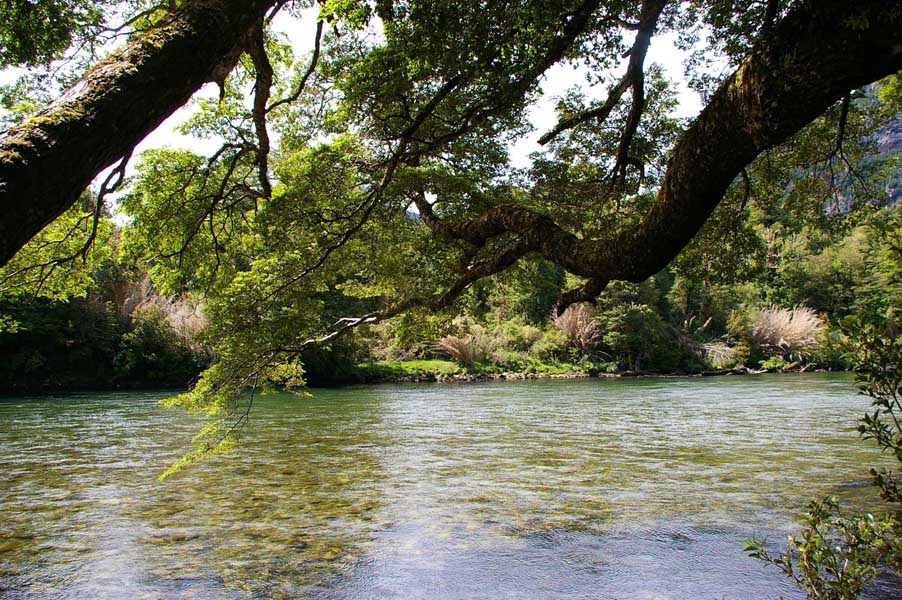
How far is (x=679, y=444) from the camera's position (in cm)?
1048

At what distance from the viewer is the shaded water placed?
4.61m

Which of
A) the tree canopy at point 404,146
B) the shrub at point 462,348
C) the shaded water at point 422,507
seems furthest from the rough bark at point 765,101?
the shrub at point 462,348

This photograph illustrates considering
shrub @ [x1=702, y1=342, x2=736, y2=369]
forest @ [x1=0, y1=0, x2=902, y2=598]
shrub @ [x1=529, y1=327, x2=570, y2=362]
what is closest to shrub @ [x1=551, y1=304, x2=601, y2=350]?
shrub @ [x1=529, y1=327, x2=570, y2=362]

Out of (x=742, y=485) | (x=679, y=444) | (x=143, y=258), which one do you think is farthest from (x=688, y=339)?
(x=143, y=258)

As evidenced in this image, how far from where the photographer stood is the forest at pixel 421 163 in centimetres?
240

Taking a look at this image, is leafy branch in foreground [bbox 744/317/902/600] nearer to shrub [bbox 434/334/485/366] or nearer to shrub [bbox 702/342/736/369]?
shrub [bbox 434/334/485/366]

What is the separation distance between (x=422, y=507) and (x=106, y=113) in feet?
17.2

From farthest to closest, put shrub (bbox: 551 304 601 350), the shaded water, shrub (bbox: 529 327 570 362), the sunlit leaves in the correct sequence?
shrub (bbox: 529 327 570 362), shrub (bbox: 551 304 601 350), the sunlit leaves, the shaded water

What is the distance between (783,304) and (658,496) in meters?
40.6

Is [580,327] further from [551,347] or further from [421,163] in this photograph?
[421,163]

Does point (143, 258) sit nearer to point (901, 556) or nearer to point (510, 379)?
point (901, 556)

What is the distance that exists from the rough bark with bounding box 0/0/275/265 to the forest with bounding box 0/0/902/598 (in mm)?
10

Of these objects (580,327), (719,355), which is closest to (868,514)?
(580,327)

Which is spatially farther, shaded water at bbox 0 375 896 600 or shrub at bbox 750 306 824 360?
shrub at bbox 750 306 824 360
